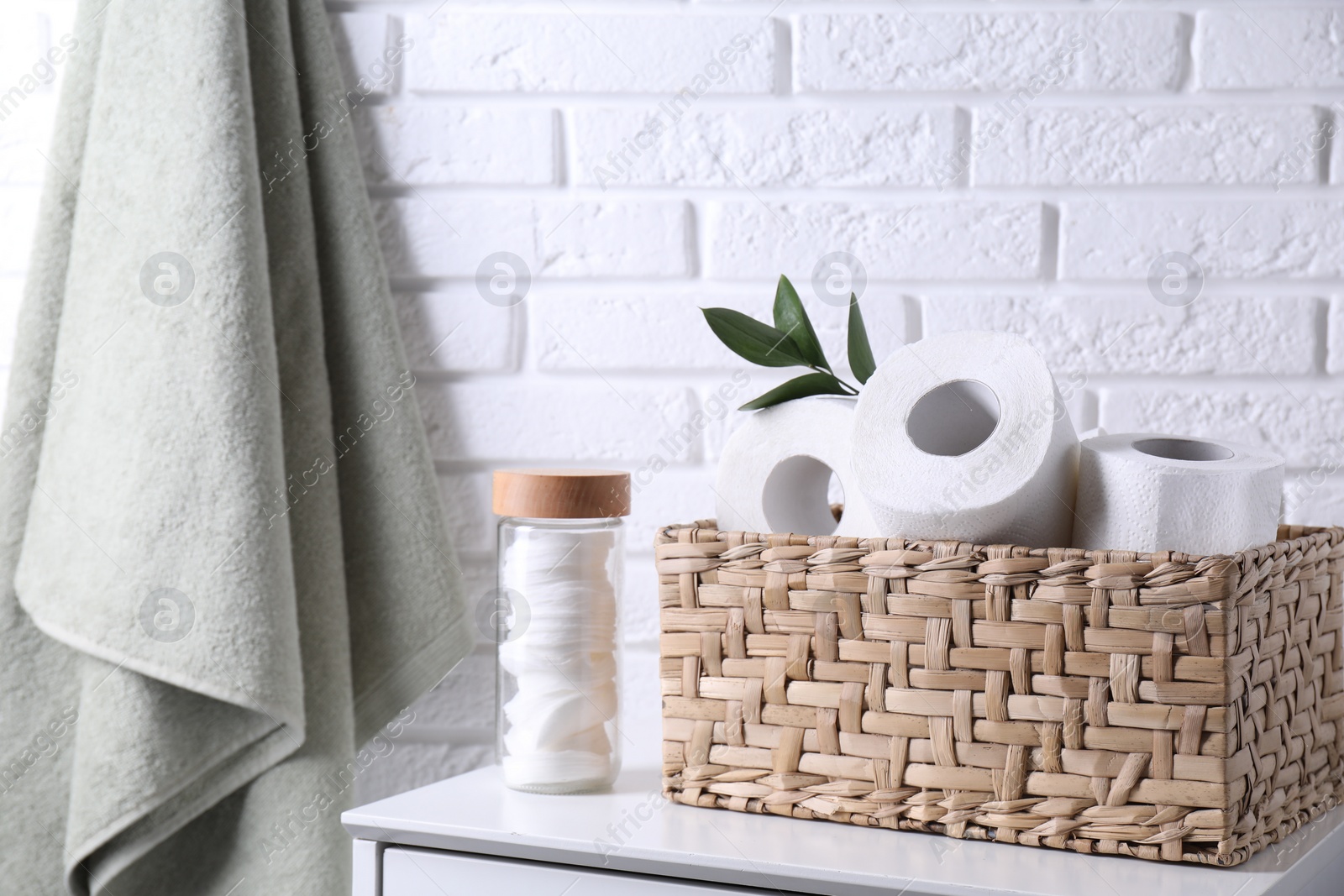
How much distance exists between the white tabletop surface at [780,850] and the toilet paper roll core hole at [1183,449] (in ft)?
0.66

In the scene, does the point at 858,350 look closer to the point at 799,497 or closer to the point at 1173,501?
the point at 799,497

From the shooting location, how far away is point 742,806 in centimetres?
58

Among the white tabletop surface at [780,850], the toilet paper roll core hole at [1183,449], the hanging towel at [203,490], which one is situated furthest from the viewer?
the hanging towel at [203,490]

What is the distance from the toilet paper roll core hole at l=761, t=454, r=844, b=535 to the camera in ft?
2.09

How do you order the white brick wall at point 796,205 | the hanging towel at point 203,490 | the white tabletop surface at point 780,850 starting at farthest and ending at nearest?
1. the white brick wall at point 796,205
2. the hanging towel at point 203,490
3. the white tabletop surface at point 780,850

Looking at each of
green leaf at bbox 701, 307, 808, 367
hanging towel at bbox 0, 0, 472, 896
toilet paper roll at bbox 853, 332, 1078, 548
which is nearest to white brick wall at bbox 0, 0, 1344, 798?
hanging towel at bbox 0, 0, 472, 896

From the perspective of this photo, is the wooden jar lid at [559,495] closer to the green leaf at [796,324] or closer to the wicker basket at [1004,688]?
the wicker basket at [1004,688]

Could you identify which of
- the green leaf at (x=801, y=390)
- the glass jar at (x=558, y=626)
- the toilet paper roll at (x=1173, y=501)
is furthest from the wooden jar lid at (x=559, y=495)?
the toilet paper roll at (x=1173, y=501)

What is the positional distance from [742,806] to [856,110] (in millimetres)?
595

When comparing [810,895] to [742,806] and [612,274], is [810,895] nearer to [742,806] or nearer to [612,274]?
[742,806]

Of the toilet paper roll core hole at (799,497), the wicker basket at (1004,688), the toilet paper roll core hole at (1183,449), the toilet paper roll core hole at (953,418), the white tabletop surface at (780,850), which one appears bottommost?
the white tabletop surface at (780,850)

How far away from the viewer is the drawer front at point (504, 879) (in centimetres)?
52

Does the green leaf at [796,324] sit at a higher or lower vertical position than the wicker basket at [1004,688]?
higher

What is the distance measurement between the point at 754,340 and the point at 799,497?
0.35ft
